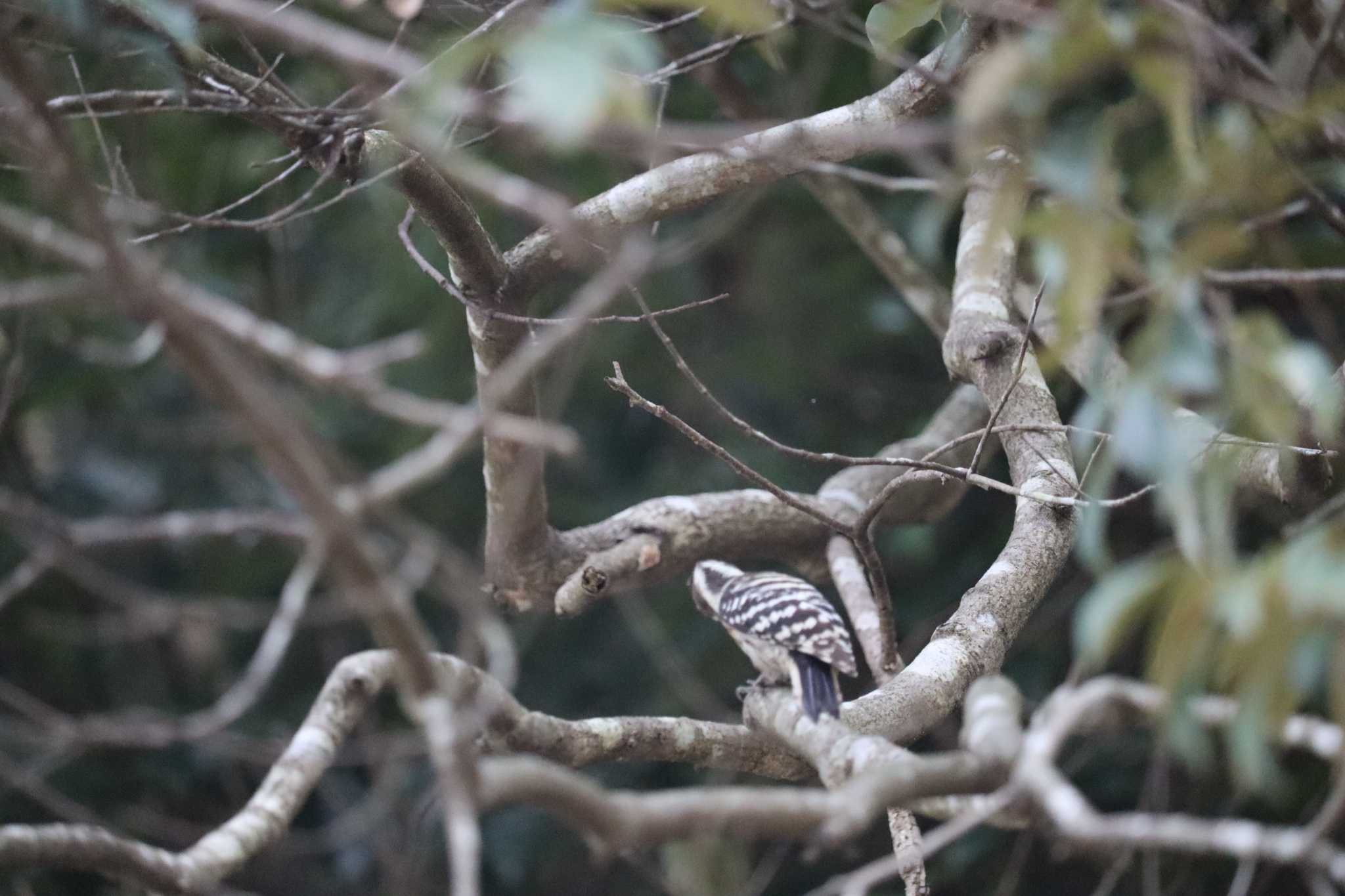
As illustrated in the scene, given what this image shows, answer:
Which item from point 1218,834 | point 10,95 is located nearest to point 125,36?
point 10,95

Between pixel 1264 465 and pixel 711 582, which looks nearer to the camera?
pixel 1264 465

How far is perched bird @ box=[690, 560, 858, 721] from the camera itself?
2732mm

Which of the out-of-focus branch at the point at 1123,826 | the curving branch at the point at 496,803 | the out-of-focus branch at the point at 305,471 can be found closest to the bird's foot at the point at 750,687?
the curving branch at the point at 496,803

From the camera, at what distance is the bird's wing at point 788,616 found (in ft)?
9.49

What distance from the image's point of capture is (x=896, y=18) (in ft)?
6.26

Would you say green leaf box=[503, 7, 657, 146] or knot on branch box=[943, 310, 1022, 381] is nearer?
green leaf box=[503, 7, 657, 146]

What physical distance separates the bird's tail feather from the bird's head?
2.12 ft

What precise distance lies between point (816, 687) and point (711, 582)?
1.04m

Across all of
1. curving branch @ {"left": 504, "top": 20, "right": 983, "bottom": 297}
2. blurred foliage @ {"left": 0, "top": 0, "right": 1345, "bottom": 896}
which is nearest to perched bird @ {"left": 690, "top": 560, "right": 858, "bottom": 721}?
blurred foliage @ {"left": 0, "top": 0, "right": 1345, "bottom": 896}

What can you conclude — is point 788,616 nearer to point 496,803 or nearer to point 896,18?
point 896,18

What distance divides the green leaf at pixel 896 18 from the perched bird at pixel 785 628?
1195 millimetres

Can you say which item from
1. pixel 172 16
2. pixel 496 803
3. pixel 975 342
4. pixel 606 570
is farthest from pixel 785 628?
pixel 172 16

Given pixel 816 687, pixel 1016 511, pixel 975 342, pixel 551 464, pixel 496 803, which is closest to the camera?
pixel 496 803

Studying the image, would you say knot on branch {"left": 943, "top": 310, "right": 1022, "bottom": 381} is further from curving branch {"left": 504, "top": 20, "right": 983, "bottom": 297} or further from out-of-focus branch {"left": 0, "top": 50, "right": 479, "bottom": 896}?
out-of-focus branch {"left": 0, "top": 50, "right": 479, "bottom": 896}
